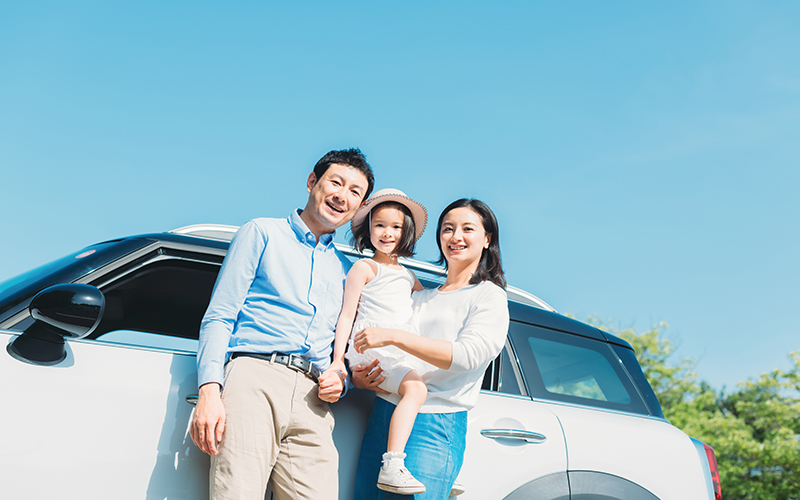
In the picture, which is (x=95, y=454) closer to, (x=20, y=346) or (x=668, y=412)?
(x=20, y=346)

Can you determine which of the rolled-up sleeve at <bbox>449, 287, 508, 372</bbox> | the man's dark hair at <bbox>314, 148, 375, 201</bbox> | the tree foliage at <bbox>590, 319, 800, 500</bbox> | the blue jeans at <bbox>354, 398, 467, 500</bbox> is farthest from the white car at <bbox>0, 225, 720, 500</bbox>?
the tree foliage at <bbox>590, 319, 800, 500</bbox>

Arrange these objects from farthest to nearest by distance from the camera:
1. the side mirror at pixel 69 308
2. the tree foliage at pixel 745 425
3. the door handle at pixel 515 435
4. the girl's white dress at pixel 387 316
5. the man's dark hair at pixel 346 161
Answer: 1. the tree foliage at pixel 745 425
2. the man's dark hair at pixel 346 161
3. the door handle at pixel 515 435
4. the girl's white dress at pixel 387 316
5. the side mirror at pixel 69 308

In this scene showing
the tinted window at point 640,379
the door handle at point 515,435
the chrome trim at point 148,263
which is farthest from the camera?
the tinted window at point 640,379

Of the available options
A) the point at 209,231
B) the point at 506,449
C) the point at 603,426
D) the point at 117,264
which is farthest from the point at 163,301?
the point at 603,426

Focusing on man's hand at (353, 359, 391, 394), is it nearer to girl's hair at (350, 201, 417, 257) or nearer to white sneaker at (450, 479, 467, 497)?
white sneaker at (450, 479, 467, 497)

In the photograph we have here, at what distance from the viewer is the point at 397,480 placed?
2.01 metres

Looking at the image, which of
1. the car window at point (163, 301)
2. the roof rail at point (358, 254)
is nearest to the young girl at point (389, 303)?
the roof rail at point (358, 254)

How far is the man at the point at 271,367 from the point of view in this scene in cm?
190

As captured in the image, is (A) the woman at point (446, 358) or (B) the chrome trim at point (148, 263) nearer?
(A) the woman at point (446, 358)

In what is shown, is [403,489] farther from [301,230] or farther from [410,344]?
[301,230]

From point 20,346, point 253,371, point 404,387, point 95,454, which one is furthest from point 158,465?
point 404,387

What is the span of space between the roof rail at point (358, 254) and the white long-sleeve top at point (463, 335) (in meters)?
0.61

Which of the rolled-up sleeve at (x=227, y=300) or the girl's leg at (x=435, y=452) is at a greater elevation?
the rolled-up sleeve at (x=227, y=300)

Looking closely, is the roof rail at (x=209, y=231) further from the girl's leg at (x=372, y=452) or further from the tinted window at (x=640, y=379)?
the tinted window at (x=640, y=379)
